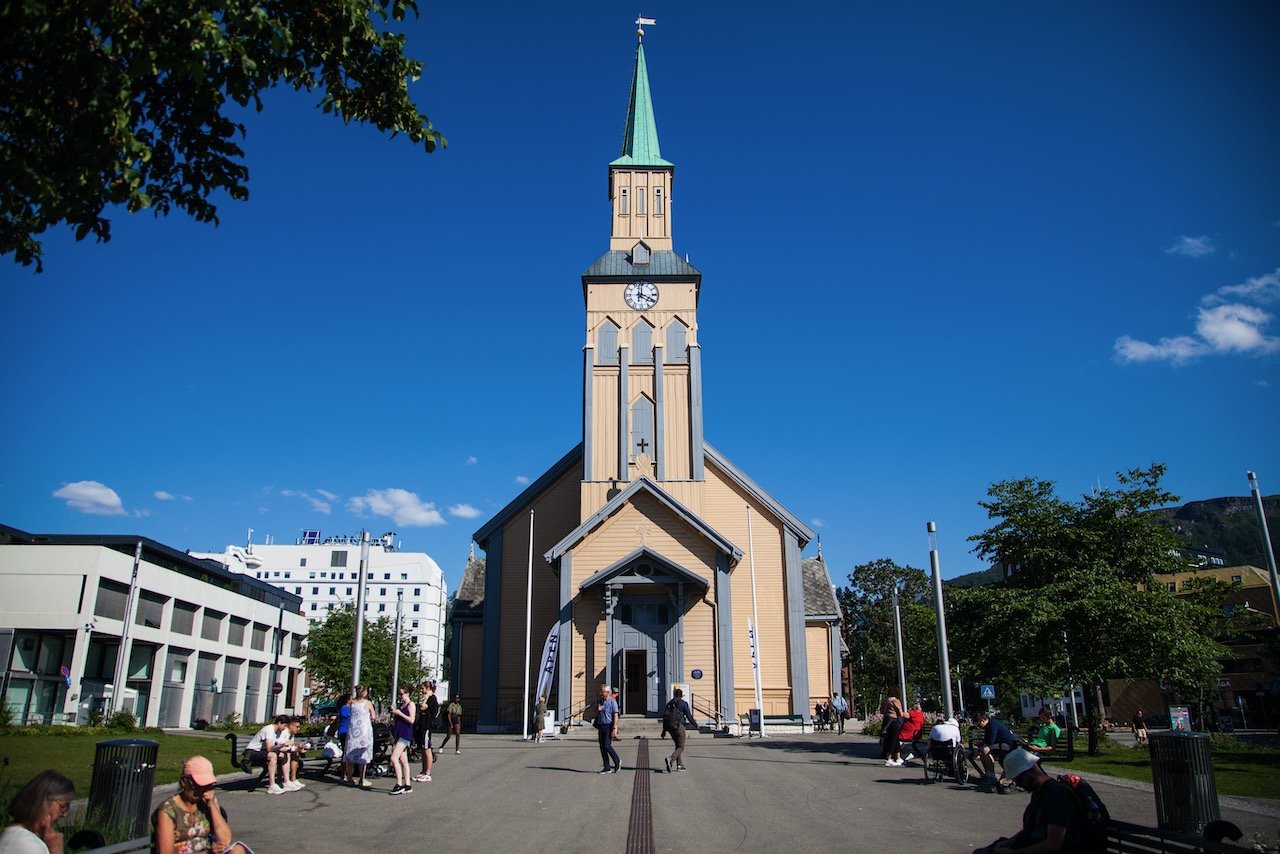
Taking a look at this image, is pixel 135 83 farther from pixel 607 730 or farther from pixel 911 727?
pixel 911 727

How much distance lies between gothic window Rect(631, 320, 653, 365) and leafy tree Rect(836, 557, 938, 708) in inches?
1296

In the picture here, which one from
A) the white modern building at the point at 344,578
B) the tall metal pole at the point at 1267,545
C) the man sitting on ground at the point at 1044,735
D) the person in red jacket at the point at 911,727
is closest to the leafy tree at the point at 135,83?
the person in red jacket at the point at 911,727

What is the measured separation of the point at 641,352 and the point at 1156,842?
30972mm

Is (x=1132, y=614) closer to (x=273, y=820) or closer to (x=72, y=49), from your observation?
(x=273, y=820)

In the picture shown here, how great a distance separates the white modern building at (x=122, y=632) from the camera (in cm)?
4159

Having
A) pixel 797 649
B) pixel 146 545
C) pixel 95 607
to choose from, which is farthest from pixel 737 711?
pixel 146 545

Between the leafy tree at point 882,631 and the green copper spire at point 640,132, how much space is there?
36.7 m

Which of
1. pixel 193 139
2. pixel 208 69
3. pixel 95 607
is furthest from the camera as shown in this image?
pixel 95 607

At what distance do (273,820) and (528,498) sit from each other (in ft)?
84.5

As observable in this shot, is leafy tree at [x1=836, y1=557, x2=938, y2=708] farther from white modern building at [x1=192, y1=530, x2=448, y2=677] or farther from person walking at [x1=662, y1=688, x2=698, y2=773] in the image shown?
white modern building at [x1=192, y1=530, x2=448, y2=677]

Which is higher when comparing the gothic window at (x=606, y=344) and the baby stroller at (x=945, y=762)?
the gothic window at (x=606, y=344)

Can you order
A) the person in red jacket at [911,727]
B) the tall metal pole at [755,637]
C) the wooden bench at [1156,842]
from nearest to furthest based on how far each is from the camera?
the wooden bench at [1156,842] → the person in red jacket at [911,727] → the tall metal pole at [755,637]

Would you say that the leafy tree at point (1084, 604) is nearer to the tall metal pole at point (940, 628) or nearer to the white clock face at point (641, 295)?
the tall metal pole at point (940, 628)

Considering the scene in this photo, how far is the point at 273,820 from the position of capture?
37.9 ft
